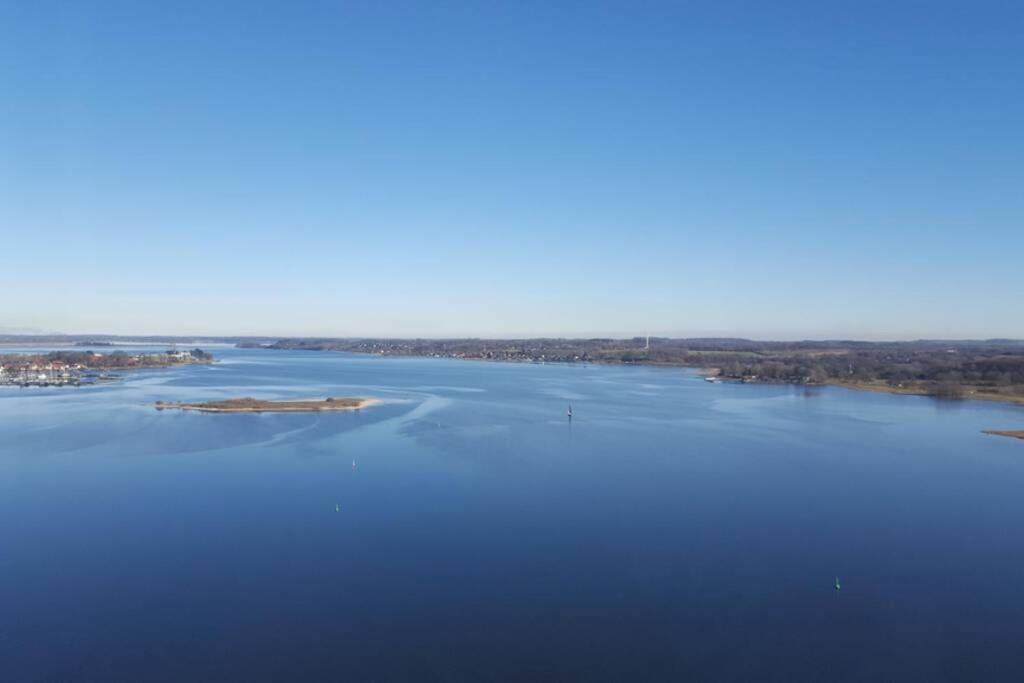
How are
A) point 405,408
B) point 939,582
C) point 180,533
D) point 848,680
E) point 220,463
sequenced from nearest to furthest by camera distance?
point 848,680
point 939,582
point 180,533
point 220,463
point 405,408

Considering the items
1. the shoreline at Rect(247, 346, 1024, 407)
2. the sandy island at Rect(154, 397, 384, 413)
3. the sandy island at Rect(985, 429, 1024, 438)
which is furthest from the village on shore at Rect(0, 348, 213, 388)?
the sandy island at Rect(985, 429, 1024, 438)

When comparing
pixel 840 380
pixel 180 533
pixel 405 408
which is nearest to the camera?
pixel 180 533

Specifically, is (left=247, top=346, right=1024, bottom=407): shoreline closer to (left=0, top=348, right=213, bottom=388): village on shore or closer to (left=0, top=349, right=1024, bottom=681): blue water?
(left=0, top=349, right=1024, bottom=681): blue water

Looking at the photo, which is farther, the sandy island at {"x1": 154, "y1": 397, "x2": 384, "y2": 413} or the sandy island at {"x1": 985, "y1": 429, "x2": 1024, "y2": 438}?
the sandy island at {"x1": 154, "y1": 397, "x2": 384, "y2": 413}

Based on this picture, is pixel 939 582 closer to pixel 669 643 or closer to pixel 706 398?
pixel 669 643

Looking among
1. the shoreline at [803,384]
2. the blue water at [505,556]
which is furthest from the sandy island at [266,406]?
the shoreline at [803,384]

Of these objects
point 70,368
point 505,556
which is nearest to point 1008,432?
point 505,556

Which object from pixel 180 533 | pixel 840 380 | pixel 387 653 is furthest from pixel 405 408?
pixel 840 380

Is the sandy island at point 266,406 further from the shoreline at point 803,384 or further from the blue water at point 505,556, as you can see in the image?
the shoreline at point 803,384
